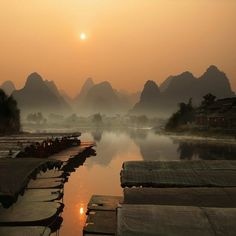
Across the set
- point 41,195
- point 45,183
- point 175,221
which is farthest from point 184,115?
point 175,221

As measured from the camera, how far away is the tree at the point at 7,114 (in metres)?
69.8

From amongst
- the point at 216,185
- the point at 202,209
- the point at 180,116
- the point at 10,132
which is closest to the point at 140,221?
the point at 202,209

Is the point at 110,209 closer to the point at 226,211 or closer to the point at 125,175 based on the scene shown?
the point at 125,175

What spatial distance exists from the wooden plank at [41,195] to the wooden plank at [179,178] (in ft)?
11.2

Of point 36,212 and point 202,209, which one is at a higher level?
point 202,209

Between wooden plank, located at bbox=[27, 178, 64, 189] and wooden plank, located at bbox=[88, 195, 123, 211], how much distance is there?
10.1ft

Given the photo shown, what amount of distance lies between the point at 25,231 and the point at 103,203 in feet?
17.0

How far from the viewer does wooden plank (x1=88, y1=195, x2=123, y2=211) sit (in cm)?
1645

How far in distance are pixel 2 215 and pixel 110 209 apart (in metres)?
4.69

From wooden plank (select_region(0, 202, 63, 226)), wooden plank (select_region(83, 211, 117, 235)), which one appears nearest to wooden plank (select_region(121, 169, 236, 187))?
wooden plank (select_region(83, 211, 117, 235))

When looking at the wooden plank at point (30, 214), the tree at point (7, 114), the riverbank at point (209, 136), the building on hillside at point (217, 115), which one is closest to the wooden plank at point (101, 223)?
the wooden plank at point (30, 214)

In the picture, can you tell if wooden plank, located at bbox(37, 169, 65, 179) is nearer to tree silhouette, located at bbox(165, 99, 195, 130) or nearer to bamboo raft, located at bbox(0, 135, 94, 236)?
bamboo raft, located at bbox(0, 135, 94, 236)

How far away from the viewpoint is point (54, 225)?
16672mm

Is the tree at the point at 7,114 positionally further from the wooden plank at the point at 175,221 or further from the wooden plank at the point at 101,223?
the wooden plank at the point at 175,221
